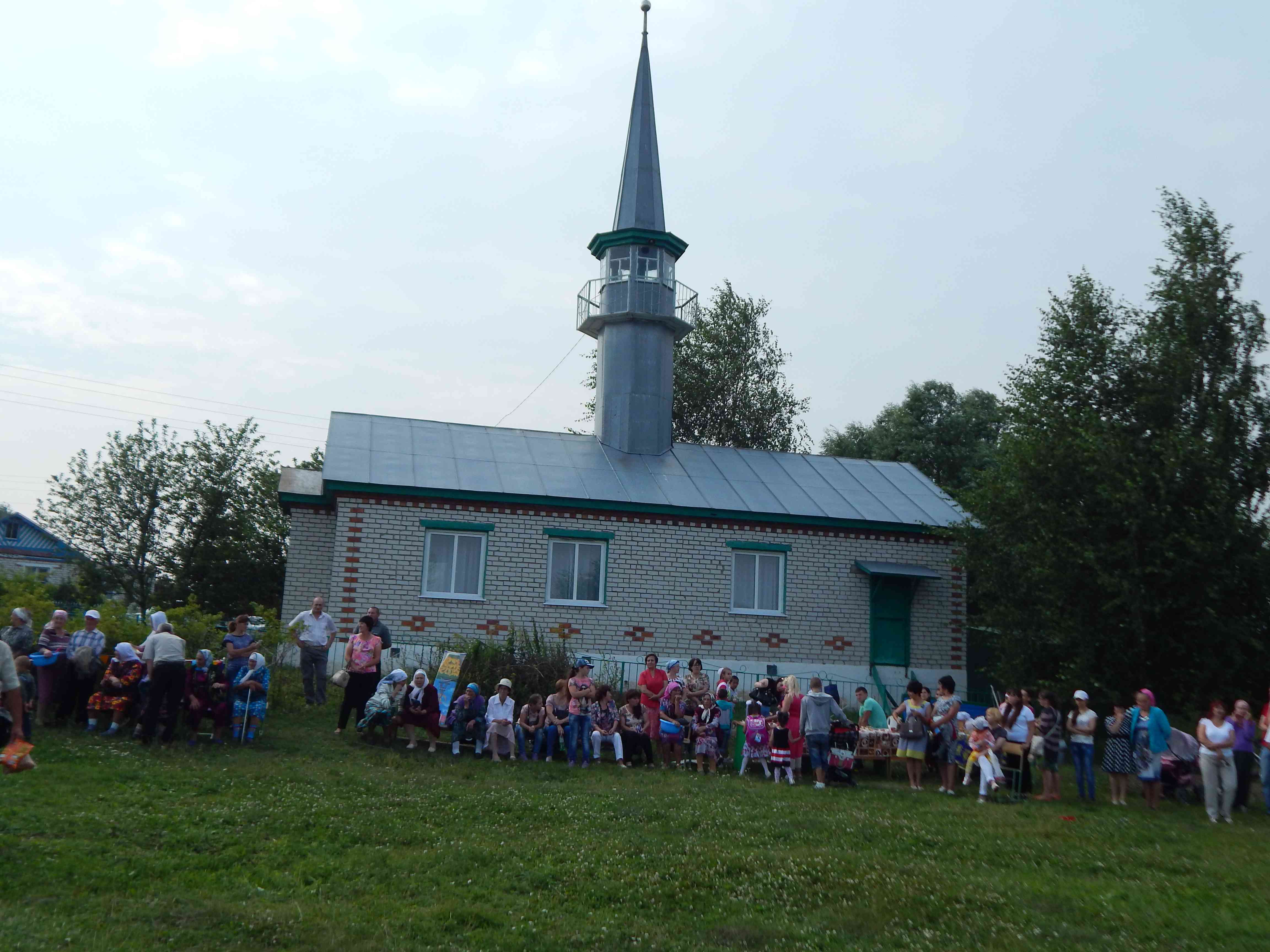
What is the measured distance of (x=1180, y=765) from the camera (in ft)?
45.4

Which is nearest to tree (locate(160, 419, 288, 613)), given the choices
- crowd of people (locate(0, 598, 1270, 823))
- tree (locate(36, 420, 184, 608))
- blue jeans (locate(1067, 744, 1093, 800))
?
tree (locate(36, 420, 184, 608))

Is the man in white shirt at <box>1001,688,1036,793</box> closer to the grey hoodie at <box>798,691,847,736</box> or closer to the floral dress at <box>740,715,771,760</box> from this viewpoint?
the grey hoodie at <box>798,691,847,736</box>

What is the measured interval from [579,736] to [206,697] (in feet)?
15.4

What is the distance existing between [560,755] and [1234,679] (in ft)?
34.7

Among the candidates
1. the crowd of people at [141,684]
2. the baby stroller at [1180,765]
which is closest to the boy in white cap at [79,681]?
the crowd of people at [141,684]

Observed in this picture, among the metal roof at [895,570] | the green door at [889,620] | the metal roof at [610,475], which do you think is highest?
the metal roof at [610,475]

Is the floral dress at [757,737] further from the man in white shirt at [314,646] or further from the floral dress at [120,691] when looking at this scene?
the floral dress at [120,691]

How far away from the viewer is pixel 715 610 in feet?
71.4

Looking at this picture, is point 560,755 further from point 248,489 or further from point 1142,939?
point 248,489

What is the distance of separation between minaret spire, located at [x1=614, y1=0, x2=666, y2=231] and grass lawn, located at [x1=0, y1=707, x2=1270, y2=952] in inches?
660

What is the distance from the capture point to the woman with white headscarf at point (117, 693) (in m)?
13.3

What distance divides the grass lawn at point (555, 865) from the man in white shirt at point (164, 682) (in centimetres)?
31

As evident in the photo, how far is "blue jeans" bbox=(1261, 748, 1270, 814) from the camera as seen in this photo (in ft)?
42.8

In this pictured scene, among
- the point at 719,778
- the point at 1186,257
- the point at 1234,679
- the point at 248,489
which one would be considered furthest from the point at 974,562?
the point at 248,489
